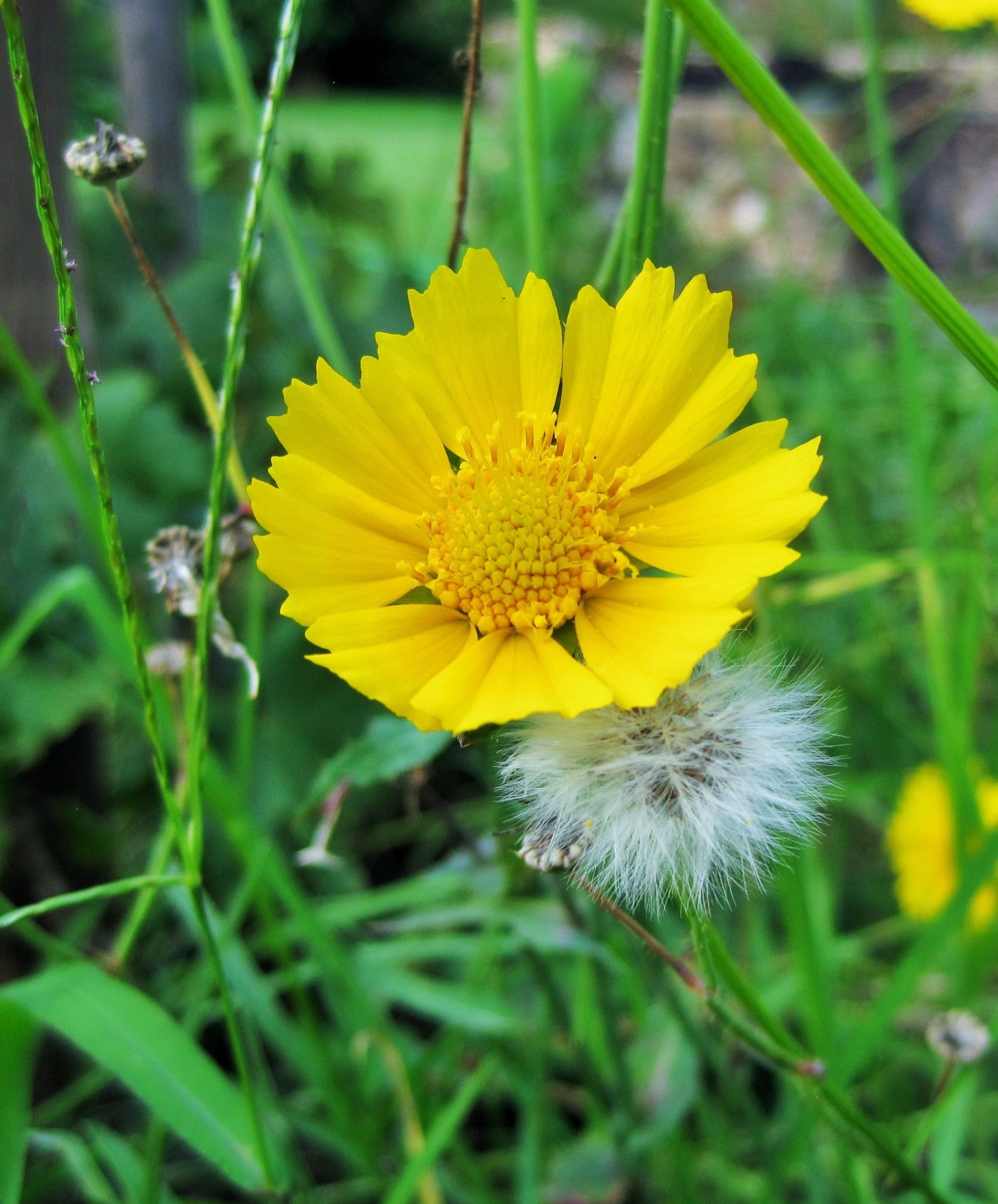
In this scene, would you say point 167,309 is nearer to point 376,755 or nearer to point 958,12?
point 376,755

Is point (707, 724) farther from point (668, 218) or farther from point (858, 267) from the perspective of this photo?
point (858, 267)

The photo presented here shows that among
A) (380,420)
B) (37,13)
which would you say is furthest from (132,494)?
(380,420)

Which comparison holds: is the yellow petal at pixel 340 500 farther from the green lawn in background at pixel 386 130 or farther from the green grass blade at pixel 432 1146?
the green lawn in background at pixel 386 130

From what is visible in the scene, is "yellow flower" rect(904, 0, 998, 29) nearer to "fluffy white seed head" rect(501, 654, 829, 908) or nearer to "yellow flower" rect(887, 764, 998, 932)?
"yellow flower" rect(887, 764, 998, 932)

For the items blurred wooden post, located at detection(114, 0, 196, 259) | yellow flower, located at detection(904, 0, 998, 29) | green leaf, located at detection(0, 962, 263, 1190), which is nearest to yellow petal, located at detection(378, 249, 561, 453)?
A: green leaf, located at detection(0, 962, 263, 1190)

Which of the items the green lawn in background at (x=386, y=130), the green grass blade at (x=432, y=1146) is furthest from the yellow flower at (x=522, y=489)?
the green lawn in background at (x=386, y=130)
